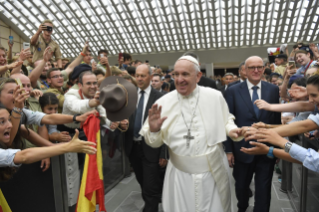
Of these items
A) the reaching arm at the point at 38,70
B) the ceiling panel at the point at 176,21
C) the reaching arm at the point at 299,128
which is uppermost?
the ceiling panel at the point at 176,21

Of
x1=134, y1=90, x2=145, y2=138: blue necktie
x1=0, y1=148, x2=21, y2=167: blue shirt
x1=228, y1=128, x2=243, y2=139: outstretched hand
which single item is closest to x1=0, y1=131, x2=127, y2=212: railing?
x1=0, y1=148, x2=21, y2=167: blue shirt

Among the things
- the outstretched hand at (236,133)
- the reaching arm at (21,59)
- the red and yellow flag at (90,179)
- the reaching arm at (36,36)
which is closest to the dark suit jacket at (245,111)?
the outstretched hand at (236,133)

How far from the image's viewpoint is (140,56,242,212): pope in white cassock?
2.79 m

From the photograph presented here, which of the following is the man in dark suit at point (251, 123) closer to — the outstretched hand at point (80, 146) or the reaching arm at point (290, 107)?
the reaching arm at point (290, 107)

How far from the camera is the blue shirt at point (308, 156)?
2.04 meters

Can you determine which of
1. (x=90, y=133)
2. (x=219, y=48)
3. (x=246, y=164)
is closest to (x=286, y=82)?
(x=246, y=164)

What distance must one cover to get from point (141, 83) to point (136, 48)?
81.9 ft

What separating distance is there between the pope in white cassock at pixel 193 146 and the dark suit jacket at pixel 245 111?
0.60m

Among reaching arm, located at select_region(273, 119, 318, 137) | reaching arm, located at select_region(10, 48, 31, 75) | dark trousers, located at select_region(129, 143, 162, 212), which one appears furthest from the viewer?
dark trousers, located at select_region(129, 143, 162, 212)

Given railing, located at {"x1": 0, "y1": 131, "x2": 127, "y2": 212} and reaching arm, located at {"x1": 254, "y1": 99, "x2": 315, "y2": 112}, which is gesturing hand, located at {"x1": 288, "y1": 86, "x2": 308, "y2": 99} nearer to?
reaching arm, located at {"x1": 254, "y1": 99, "x2": 315, "y2": 112}

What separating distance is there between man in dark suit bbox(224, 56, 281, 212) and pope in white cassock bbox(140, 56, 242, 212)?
2.02ft

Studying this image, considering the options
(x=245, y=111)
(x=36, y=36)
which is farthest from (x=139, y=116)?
(x=36, y=36)

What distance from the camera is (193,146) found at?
9.39 ft

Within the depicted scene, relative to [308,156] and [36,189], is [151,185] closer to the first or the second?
[36,189]
